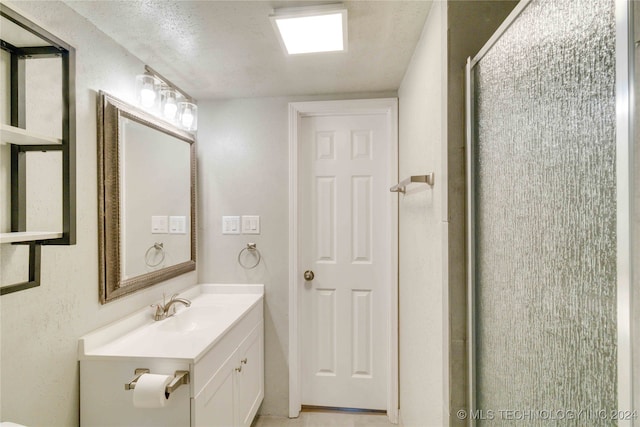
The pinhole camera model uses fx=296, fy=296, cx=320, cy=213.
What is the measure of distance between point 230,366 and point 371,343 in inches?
41.6

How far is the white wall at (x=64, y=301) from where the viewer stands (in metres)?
0.97

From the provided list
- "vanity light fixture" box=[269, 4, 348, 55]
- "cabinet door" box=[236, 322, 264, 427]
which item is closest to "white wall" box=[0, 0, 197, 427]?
"cabinet door" box=[236, 322, 264, 427]

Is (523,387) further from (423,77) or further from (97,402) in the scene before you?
(97,402)

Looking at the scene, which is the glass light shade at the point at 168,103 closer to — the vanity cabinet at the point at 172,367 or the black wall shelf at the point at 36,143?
the black wall shelf at the point at 36,143

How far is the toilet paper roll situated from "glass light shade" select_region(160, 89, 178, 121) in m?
1.39

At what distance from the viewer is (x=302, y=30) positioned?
1283mm

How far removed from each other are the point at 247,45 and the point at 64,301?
1361mm

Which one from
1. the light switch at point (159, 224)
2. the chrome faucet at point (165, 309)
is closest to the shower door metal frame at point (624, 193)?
the chrome faucet at point (165, 309)

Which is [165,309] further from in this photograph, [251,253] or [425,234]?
[425,234]

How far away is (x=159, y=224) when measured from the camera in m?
1.74

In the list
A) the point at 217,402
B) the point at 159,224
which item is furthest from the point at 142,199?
the point at 217,402

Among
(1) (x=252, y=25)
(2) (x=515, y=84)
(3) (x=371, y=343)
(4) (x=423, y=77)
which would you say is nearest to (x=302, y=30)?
(1) (x=252, y=25)

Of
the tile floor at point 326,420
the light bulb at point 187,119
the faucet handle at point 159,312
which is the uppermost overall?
the light bulb at point 187,119

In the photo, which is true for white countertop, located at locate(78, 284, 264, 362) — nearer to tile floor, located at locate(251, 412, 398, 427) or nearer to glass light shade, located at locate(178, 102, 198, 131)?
tile floor, located at locate(251, 412, 398, 427)
